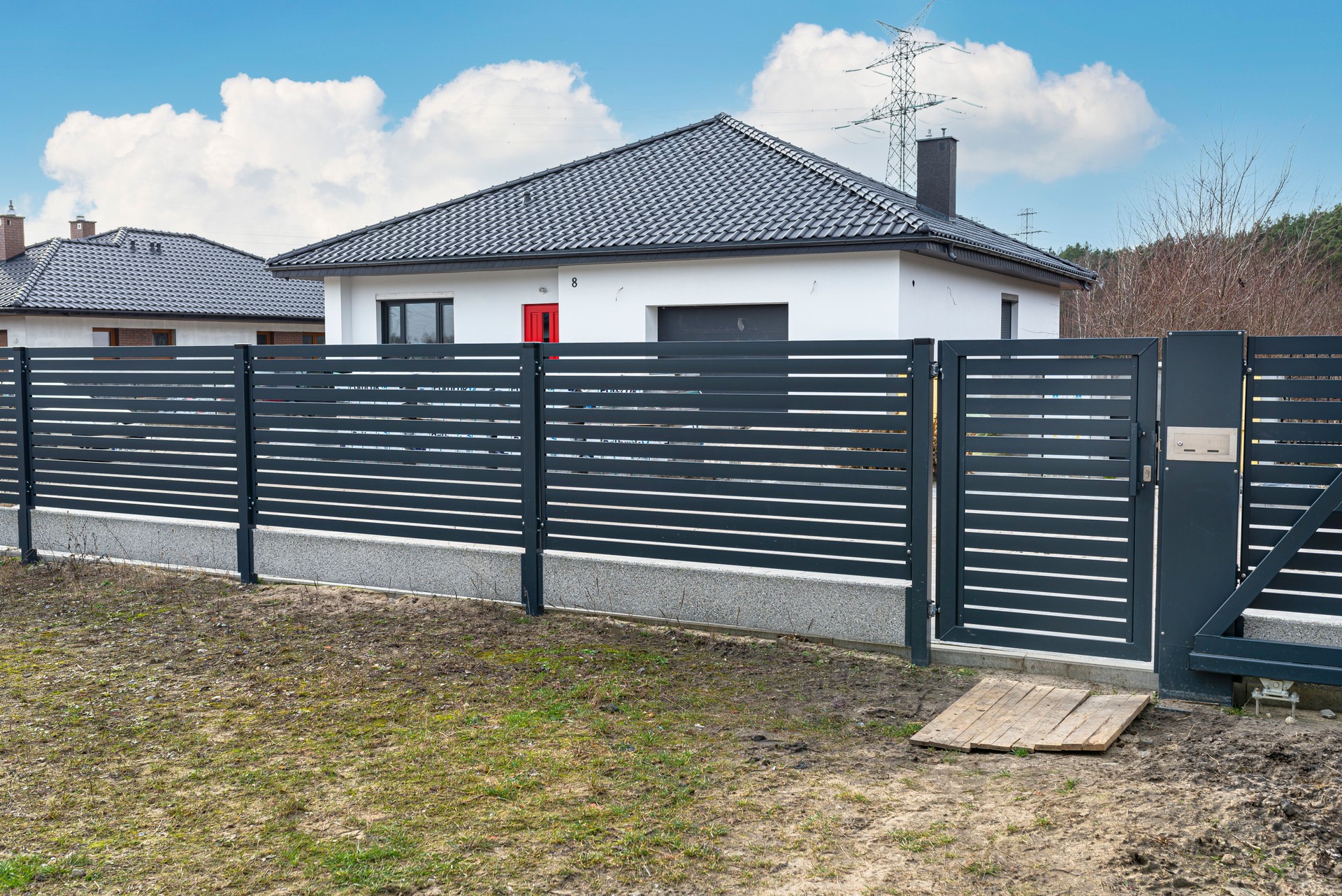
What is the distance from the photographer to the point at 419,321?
18062 millimetres

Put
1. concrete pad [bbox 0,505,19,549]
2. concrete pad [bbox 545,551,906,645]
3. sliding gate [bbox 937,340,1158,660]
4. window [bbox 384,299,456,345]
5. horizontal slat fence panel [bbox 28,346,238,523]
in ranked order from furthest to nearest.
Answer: window [bbox 384,299,456,345] → concrete pad [bbox 0,505,19,549] → horizontal slat fence panel [bbox 28,346,238,523] → concrete pad [bbox 545,551,906,645] → sliding gate [bbox 937,340,1158,660]

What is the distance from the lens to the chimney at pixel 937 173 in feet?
65.3

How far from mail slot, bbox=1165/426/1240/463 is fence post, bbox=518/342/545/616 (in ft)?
12.6

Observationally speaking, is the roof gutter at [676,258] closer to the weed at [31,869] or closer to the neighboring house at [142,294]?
the weed at [31,869]

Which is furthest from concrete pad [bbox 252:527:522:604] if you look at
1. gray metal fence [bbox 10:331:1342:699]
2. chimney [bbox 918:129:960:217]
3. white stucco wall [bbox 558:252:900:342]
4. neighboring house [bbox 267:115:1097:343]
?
chimney [bbox 918:129:960:217]

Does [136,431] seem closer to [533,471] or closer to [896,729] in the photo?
[533,471]

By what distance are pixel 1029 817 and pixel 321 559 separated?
5.76 metres

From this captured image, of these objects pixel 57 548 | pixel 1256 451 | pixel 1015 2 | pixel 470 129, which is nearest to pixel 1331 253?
pixel 1015 2

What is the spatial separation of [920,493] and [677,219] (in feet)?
35.5

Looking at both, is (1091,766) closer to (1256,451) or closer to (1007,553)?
(1007,553)

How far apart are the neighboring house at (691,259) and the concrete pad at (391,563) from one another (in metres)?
6.69

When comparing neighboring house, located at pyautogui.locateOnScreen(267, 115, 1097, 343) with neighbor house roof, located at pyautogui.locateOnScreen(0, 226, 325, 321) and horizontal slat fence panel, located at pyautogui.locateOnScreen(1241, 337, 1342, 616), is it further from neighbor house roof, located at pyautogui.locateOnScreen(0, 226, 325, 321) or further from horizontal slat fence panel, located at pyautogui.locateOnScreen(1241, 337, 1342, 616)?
neighbor house roof, located at pyautogui.locateOnScreen(0, 226, 325, 321)

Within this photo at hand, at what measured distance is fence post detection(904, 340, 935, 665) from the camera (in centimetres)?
588

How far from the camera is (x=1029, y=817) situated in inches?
157
